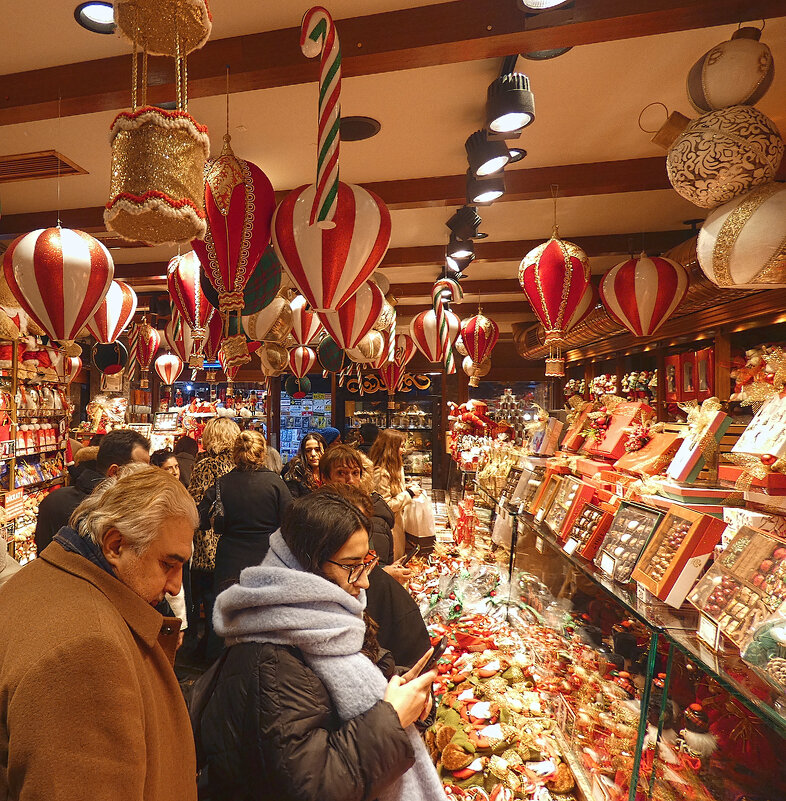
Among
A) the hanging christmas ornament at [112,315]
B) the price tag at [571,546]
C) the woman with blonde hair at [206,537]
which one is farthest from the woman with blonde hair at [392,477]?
the hanging christmas ornament at [112,315]

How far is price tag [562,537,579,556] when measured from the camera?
2262 mm

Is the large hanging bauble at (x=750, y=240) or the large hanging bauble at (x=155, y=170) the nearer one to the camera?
the large hanging bauble at (x=155, y=170)

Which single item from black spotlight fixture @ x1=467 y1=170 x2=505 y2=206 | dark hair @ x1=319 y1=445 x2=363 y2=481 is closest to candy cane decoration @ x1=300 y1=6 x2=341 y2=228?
black spotlight fixture @ x1=467 y1=170 x2=505 y2=206

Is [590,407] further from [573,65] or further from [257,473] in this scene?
[257,473]

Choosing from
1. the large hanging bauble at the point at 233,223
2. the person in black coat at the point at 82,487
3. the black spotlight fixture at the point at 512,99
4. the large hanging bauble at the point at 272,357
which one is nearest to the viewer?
the large hanging bauble at the point at 233,223

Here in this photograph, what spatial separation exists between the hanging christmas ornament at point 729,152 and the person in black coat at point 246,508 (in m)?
2.66

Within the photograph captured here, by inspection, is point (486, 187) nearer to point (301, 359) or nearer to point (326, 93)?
point (326, 93)

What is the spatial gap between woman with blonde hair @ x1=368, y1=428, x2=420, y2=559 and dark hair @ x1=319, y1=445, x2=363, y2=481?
2.34ft

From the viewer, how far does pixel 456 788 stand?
76.7 inches

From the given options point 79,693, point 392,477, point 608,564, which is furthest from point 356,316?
point 79,693

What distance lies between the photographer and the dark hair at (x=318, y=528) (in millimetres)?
1417

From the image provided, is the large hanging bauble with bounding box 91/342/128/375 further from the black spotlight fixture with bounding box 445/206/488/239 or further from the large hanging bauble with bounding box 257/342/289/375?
the black spotlight fixture with bounding box 445/206/488/239

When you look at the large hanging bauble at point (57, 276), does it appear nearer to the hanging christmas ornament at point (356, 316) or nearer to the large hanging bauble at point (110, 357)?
the hanging christmas ornament at point (356, 316)

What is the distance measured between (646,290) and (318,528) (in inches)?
95.1
